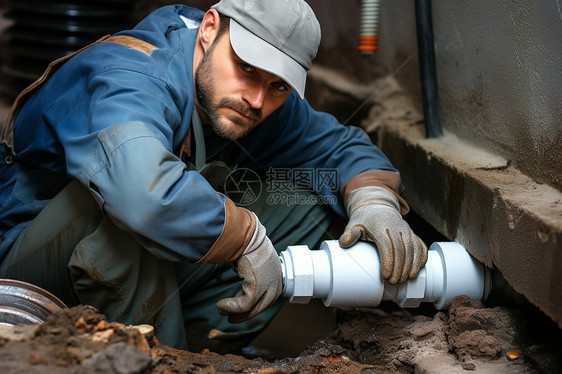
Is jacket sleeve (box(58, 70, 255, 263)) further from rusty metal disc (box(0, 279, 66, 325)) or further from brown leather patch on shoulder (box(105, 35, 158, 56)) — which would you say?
rusty metal disc (box(0, 279, 66, 325))

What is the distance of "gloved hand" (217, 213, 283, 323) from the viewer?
60.7 inches

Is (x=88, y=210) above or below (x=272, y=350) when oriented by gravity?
above

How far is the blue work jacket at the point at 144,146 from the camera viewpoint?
138cm

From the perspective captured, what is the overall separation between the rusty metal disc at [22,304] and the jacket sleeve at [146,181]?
1.06 ft

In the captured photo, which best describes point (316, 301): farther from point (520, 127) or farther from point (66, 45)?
point (66, 45)


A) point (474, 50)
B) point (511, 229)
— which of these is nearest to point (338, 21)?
point (474, 50)

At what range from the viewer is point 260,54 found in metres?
1.69

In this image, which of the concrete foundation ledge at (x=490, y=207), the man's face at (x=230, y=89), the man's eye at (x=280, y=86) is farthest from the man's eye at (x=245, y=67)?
the concrete foundation ledge at (x=490, y=207)

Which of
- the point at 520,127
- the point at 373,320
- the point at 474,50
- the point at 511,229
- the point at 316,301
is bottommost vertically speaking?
the point at 316,301

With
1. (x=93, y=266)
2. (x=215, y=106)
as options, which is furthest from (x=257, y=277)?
(x=215, y=106)

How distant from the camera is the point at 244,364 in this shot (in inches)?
60.8

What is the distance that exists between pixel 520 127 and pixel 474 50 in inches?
17.2

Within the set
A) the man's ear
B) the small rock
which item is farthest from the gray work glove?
the man's ear

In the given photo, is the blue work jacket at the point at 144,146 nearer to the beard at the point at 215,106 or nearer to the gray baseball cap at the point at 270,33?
the beard at the point at 215,106
